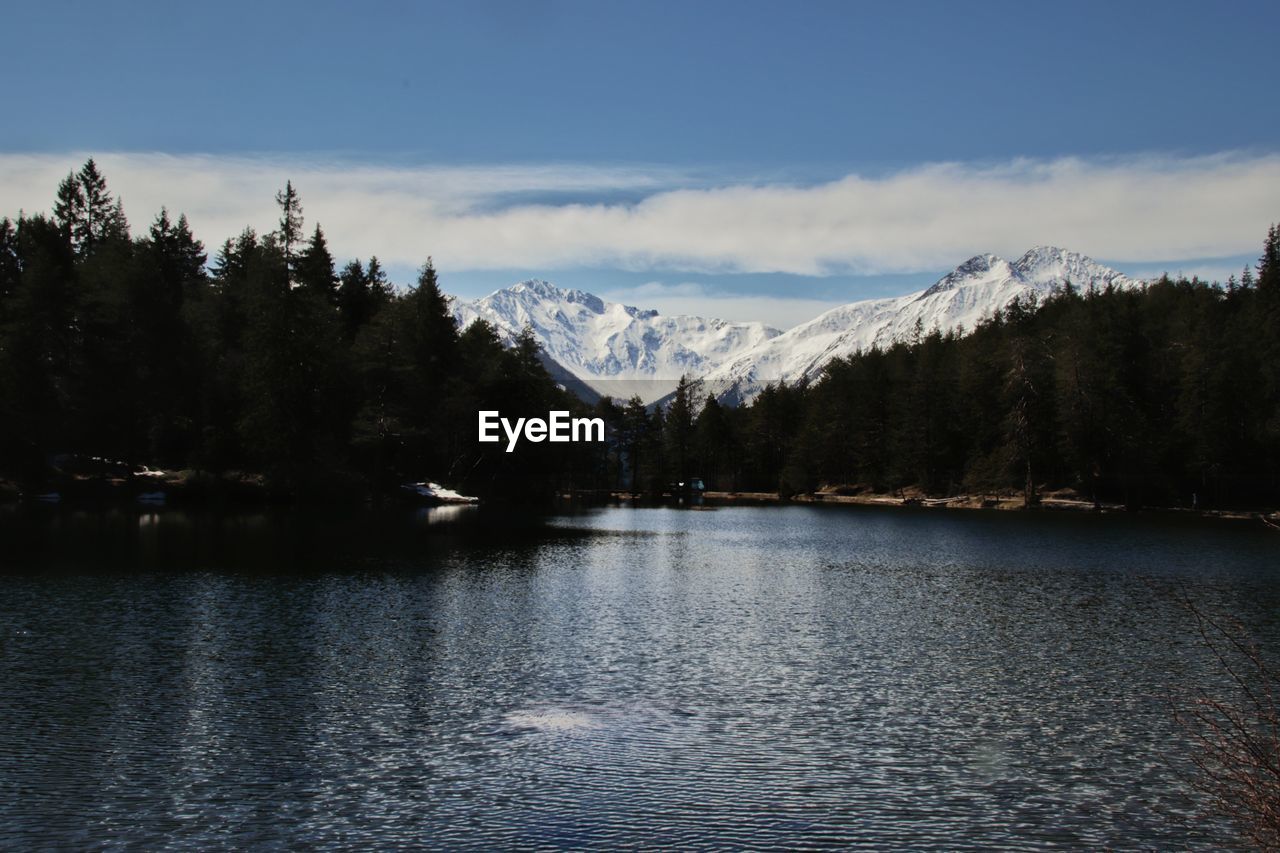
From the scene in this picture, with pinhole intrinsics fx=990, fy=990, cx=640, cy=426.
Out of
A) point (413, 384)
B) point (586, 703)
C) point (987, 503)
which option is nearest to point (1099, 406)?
point (987, 503)

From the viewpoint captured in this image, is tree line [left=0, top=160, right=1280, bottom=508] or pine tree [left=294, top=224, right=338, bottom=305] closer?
tree line [left=0, top=160, right=1280, bottom=508]

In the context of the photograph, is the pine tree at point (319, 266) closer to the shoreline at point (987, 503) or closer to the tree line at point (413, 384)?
the tree line at point (413, 384)

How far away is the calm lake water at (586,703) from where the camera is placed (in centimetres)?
1805

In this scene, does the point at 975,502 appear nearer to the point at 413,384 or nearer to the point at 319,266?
the point at 413,384

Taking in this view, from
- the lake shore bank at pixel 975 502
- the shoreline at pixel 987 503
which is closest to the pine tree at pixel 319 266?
the lake shore bank at pixel 975 502

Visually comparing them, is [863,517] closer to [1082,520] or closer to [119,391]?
[1082,520]

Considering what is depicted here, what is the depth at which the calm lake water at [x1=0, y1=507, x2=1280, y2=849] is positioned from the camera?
59.2ft

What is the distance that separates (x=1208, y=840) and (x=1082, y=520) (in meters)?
103

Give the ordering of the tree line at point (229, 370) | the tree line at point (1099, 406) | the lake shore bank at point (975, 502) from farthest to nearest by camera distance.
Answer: the tree line at point (1099, 406) < the lake shore bank at point (975, 502) < the tree line at point (229, 370)

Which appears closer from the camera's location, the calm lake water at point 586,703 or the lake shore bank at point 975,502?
the calm lake water at point 586,703

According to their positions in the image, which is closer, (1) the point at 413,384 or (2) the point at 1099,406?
(1) the point at 413,384

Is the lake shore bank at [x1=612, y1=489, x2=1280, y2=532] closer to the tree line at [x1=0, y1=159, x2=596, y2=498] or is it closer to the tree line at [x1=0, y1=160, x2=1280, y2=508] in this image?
the tree line at [x1=0, y1=160, x2=1280, y2=508]

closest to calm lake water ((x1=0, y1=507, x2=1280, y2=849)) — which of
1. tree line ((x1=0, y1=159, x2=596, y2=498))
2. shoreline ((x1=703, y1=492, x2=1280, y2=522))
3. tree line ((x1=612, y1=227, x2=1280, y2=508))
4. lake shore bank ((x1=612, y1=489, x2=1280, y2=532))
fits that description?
tree line ((x1=0, y1=159, x2=596, y2=498))

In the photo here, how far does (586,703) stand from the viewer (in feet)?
86.7
